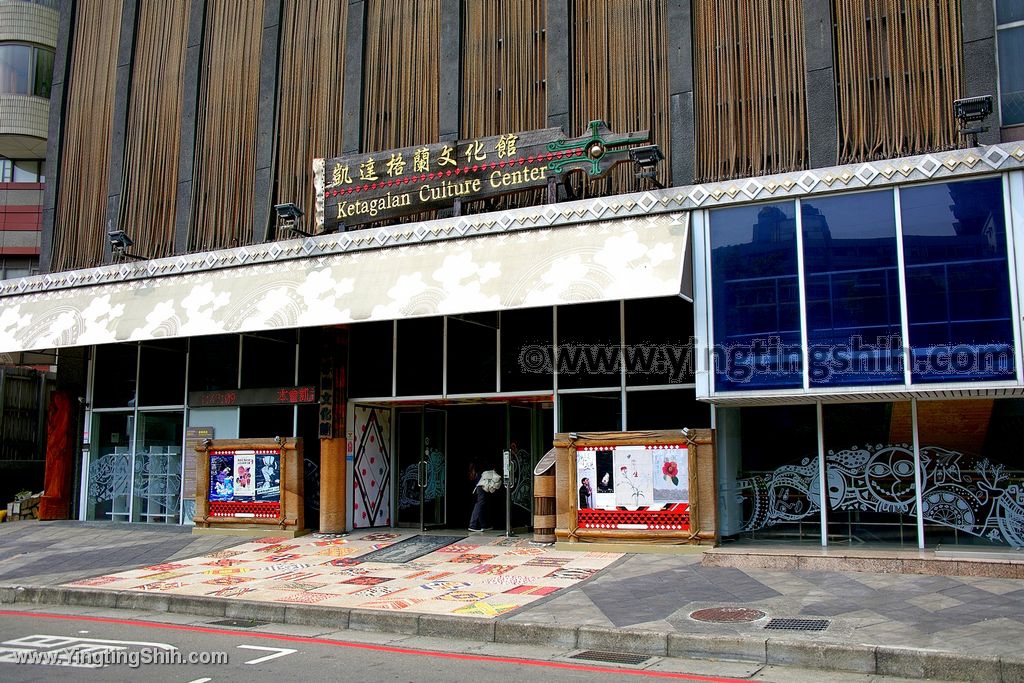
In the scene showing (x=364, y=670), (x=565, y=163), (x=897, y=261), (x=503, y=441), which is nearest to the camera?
(x=364, y=670)

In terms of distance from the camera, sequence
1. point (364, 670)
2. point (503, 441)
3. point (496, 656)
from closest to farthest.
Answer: point (364, 670), point (496, 656), point (503, 441)

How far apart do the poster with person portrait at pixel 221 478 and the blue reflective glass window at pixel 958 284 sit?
497 inches

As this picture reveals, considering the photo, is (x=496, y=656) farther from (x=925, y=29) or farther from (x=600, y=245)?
(x=925, y=29)

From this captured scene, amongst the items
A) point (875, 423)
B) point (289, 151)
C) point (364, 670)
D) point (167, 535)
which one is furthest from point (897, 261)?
point (167, 535)

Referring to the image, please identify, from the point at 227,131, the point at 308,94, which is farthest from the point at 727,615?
the point at 227,131

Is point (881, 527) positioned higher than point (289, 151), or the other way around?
point (289, 151)

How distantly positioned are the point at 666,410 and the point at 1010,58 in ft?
23.3

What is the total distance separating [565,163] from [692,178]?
6.96 ft

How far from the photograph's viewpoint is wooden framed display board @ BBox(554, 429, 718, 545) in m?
13.5

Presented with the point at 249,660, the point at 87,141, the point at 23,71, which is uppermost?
the point at 23,71

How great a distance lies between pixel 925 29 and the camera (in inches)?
510

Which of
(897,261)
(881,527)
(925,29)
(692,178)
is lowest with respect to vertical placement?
(881,527)

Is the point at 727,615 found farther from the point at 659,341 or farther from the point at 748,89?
the point at 748,89

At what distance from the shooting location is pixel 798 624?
29.8 feet
